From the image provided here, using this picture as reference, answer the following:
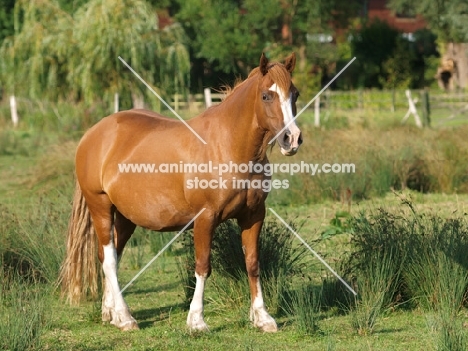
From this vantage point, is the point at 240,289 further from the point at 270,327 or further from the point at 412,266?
the point at 412,266

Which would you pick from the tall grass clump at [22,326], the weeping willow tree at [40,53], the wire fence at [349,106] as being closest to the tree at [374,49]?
the wire fence at [349,106]

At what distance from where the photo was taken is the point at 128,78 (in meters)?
23.6

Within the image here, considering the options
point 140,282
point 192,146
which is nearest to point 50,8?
point 140,282

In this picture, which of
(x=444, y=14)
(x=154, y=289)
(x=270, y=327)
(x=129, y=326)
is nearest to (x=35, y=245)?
(x=154, y=289)

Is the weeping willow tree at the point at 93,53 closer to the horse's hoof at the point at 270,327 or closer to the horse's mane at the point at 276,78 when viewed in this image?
the horse's mane at the point at 276,78

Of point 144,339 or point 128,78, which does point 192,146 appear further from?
point 128,78

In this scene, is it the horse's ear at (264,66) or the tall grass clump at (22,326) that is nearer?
the tall grass clump at (22,326)

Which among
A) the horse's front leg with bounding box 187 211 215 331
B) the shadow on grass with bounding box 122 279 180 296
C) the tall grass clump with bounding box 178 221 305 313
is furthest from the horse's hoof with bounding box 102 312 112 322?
the shadow on grass with bounding box 122 279 180 296

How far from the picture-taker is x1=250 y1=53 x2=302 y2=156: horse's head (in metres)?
6.03

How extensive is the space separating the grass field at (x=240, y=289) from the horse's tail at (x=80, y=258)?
0.15 meters

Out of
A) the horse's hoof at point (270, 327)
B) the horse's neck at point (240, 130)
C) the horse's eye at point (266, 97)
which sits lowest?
the horse's hoof at point (270, 327)

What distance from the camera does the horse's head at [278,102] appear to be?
19.8 feet

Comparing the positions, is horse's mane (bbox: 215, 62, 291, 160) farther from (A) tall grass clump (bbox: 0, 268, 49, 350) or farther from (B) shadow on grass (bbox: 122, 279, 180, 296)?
(B) shadow on grass (bbox: 122, 279, 180, 296)

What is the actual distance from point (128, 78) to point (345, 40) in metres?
22.6
